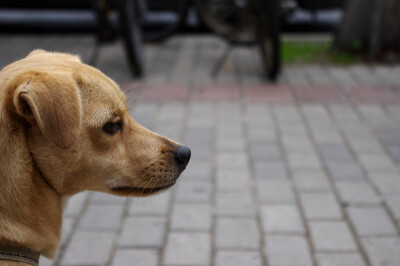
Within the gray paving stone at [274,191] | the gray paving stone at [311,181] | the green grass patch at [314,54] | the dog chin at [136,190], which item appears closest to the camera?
the dog chin at [136,190]

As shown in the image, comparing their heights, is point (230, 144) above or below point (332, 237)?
below

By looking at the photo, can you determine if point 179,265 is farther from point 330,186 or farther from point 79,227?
point 330,186

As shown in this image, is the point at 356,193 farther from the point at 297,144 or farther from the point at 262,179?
the point at 297,144

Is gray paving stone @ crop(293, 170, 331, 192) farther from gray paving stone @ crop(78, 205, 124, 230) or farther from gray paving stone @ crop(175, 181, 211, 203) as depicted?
gray paving stone @ crop(78, 205, 124, 230)

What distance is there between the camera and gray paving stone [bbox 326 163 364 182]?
4.15 metres

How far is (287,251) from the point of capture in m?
3.27

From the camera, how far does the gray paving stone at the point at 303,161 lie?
4.34 metres

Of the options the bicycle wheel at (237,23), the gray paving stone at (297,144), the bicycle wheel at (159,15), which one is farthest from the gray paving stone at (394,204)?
the bicycle wheel at (159,15)

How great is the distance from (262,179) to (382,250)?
1209 mm

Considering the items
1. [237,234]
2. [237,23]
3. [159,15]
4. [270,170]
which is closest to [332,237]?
[237,234]

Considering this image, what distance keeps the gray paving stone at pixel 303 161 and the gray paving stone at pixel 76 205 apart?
1.79m

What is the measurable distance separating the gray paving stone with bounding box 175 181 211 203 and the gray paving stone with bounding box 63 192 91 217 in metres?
0.74

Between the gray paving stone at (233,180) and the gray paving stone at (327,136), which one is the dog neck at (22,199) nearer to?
the gray paving stone at (233,180)

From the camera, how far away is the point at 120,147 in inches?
94.3
